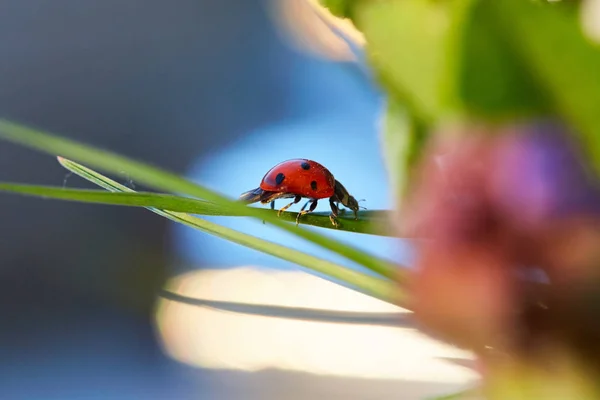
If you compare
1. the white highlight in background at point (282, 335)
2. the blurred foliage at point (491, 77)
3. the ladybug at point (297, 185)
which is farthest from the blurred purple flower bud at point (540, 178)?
the white highlight in background at point (282, 335)

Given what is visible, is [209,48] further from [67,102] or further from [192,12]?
[67,102]

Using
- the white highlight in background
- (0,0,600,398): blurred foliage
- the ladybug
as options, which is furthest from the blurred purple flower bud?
the white highlight in background

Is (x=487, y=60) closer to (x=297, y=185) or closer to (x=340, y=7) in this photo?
(x=340, y=7)

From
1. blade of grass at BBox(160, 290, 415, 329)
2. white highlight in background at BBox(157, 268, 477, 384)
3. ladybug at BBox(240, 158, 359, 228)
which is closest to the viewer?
blade of grass at BBox(160, 290, 415, 329)

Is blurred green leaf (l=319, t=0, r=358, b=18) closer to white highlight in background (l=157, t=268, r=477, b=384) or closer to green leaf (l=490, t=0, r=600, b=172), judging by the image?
green leaf (l=490, t=0, r=600, b=172)

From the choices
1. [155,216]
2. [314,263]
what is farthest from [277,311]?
[155,216]

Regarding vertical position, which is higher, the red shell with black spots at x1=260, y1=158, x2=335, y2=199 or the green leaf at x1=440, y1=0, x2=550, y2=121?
the red shell with black spots at x1=260, y1=158, x2=335, y2=199
